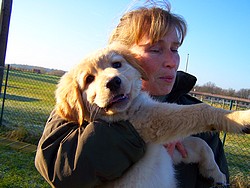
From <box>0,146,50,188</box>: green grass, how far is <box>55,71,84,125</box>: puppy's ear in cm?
287

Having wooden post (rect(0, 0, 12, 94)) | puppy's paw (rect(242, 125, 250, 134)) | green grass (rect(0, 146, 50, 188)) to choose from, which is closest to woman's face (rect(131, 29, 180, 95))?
puppy's paw (rect(242, 125, 250, 134))

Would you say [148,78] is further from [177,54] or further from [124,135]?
[124,135]

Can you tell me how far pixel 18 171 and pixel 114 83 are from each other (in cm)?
381

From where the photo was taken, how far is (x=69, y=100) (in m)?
2.08

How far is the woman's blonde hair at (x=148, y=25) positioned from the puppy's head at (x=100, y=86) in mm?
177

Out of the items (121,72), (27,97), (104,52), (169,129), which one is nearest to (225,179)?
(169,129)

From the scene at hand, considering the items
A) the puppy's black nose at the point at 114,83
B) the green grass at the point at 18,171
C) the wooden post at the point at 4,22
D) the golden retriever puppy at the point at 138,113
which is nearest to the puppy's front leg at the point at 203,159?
the golden retriever puppy at the point at 138,113

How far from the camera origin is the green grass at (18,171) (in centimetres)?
466

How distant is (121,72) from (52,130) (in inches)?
23.2

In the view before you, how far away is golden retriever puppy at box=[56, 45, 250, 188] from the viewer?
1817 mm

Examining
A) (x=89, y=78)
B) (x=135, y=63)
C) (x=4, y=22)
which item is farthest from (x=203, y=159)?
(x=4, y=22)

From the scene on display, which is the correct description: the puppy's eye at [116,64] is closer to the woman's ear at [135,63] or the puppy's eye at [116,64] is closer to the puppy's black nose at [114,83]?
the woman's ear at [135,63]

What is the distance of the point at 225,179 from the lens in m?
2.31

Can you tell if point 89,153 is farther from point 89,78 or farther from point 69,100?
point 89,78
